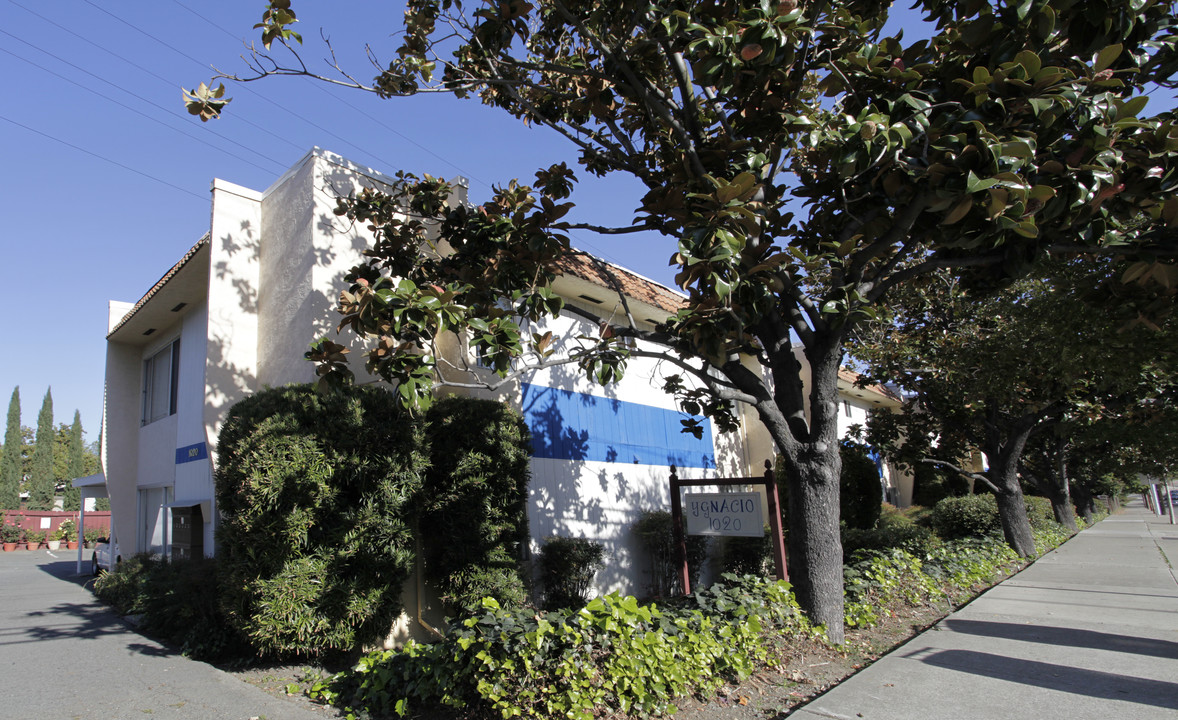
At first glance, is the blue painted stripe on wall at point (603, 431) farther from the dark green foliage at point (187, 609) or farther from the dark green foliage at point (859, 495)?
the dark green foliage at point (187, 609)

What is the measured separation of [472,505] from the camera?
25.3 ft

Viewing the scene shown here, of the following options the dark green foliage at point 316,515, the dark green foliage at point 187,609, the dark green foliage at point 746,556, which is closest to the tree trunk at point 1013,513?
the dark green foliage at point 746,556

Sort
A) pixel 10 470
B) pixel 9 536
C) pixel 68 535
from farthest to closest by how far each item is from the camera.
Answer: pixel 10 470
pixel 68 535
pixel 9 536

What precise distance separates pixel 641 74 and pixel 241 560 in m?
6.26

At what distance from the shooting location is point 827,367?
22.3 feet

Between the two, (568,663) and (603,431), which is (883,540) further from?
(568,663)

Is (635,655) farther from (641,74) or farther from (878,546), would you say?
(878,546)

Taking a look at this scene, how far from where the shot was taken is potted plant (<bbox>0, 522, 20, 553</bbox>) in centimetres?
2945

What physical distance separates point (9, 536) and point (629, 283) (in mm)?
33198

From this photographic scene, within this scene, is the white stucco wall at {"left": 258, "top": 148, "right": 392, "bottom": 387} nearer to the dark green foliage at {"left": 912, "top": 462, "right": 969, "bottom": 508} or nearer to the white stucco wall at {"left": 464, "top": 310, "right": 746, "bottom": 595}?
the white stucco wall at {"left": 464, "top": 310, "right": 746, "bottom": 595}

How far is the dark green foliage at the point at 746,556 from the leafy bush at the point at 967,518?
21.1ft

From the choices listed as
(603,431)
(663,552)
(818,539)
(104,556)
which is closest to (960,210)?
(818,539)

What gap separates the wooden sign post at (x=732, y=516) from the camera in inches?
295

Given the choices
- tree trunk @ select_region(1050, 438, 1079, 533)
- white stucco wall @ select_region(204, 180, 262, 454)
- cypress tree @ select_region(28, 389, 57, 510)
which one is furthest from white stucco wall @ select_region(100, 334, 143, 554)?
cypress tree @ select_region(28, 389, 57, 510)
